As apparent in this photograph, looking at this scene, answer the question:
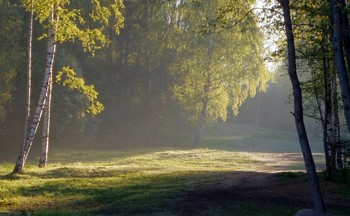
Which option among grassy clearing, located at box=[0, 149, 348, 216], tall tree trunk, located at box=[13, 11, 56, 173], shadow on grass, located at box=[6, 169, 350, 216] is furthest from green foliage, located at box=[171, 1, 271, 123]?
shadow on grass, located at box=[6, 169, 350, 216]

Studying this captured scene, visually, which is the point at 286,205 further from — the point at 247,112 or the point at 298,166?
the point at 247,112

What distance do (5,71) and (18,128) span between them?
8.29 meters

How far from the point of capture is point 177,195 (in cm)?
1745

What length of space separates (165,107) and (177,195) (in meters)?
38.0

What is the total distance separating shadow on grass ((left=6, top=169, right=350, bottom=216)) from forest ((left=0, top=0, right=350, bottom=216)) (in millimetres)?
65

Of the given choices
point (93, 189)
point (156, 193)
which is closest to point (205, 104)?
point (93, 189)

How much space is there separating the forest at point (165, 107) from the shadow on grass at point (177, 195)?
0.06 m

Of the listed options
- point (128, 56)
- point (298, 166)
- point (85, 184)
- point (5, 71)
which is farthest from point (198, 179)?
point (128, 56)

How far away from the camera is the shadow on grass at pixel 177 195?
14.7m

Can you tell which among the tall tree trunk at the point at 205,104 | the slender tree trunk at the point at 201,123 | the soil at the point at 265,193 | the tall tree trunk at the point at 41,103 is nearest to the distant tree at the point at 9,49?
the tall tree trunk at the point at 41,103

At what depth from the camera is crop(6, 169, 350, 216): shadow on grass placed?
48.1ft

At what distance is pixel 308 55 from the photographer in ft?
56.6

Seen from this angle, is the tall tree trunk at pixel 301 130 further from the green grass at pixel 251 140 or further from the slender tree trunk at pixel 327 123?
the green grass at pixel 251 140

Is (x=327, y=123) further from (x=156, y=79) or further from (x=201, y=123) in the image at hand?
(x=156, y=79)
